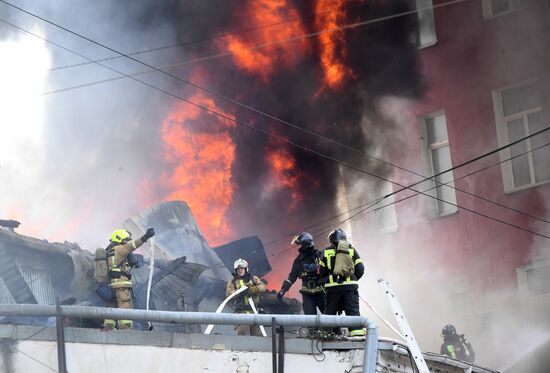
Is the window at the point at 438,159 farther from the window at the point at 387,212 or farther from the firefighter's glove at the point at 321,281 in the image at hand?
the firefighter's glove at the point at 321,281

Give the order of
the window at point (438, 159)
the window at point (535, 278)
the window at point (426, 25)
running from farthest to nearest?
the window at point (426, 25) < the window at point (438, 159) < the window at point (535, 278)

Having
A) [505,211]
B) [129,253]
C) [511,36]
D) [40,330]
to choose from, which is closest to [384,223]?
[505,211]

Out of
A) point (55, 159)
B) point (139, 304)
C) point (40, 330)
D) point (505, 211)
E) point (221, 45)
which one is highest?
point (221, 45)

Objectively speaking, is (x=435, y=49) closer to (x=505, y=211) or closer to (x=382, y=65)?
(x=382, y=65)

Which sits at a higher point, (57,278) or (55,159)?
(55,159)

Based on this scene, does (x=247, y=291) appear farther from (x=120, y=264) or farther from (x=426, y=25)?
(x=426, y=25)

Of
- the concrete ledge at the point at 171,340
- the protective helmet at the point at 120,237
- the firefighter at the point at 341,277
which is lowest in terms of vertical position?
the concrete ledge at the point at 171,340

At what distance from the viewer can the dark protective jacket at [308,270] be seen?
12414 millimetres

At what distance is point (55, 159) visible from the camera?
26312 millimetres

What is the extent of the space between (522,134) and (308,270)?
10.1 m

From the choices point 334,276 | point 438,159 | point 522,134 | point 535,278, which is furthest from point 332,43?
point 334,276

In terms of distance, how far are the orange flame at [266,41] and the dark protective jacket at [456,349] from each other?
1176 centimetres

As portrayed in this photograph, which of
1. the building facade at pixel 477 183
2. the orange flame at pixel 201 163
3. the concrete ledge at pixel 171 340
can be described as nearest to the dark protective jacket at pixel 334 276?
the concrete ledge at pixel 171 340

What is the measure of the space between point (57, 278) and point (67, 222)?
10.7m
